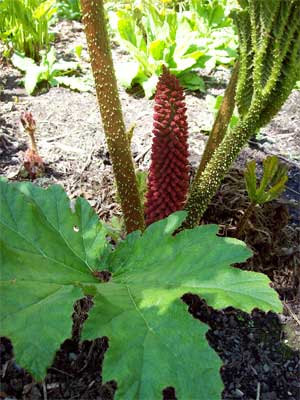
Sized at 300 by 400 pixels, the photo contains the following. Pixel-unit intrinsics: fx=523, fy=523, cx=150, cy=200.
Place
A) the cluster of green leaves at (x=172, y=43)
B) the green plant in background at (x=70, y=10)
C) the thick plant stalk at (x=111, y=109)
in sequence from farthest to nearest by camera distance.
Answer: the green plant in background at (x=70, y=10) → the cluster of green leaves at (x=172, y=43) → the thick plant stalk at (x=111, y=109)

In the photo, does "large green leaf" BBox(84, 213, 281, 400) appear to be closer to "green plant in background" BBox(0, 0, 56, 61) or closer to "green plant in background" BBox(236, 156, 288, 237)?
"green plant in background" BBox(236, 156, 288, 237)

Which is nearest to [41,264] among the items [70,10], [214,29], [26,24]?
[26,24]

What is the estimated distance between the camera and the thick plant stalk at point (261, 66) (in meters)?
1.69

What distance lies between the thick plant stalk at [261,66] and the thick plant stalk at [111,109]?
30 centimetres

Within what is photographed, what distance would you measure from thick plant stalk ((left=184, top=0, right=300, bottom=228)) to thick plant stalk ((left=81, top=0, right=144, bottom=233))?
30cm

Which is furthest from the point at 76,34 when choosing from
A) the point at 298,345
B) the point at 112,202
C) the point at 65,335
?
the point at 65,335

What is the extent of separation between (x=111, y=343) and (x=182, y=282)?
0.93 ft

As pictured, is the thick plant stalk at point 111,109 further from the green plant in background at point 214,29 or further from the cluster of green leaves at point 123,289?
the green plant in background at point 214,29

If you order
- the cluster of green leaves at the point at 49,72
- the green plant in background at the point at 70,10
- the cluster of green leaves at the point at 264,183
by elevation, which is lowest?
the cluster of green leaves at the point at 264,183

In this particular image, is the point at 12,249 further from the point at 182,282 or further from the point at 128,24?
the point at 128,24

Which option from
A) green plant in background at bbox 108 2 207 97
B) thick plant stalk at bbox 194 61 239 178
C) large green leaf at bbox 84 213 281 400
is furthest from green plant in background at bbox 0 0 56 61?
large green leaf at bbox 84 213 281 400

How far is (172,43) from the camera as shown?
3.87 meters

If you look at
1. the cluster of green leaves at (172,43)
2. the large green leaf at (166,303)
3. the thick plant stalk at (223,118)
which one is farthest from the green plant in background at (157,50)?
the large green leaf at (166,303)

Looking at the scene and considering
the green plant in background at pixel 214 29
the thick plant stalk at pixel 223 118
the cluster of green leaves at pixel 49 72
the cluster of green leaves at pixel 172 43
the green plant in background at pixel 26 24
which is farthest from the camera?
the green plant in background at pixel 214 29
